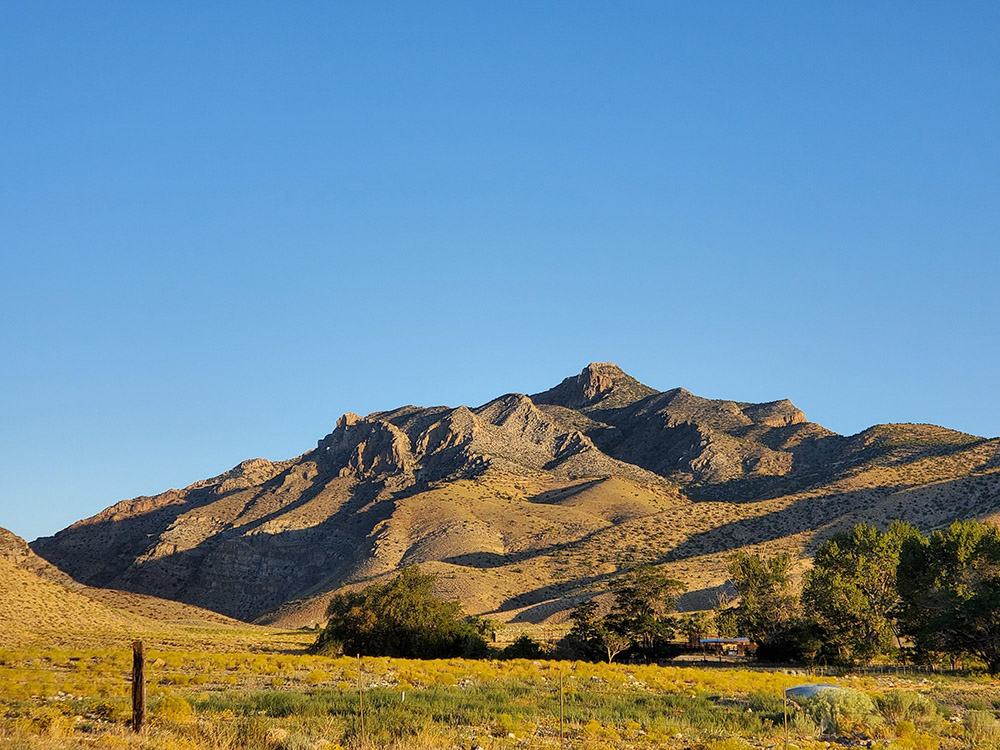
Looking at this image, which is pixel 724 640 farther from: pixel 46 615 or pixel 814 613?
pixel 46 615

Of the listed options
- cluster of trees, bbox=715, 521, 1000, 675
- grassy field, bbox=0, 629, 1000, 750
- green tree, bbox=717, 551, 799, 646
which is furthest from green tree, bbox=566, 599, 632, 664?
grassy field, bbox=0, 629, 1000, 750

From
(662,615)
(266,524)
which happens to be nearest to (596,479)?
(266,524)

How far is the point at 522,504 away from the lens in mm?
131500

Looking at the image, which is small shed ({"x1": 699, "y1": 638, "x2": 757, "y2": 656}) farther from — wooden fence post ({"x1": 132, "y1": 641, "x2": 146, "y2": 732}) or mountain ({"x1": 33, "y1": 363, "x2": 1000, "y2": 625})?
wooden fence post ({"x1": 132, "y1": 641, "x2": 146, "y2": 732})

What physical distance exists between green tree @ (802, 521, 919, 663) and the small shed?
7258 mm

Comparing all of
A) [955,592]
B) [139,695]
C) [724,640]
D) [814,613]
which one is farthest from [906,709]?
[724,640]

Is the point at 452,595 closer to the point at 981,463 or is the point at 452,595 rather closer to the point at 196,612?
the point at 196,612

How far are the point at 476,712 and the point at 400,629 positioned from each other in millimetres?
32738

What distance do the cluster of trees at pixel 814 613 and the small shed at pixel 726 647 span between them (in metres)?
1.05

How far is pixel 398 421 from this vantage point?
617ft

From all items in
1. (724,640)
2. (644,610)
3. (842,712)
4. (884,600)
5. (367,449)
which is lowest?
(724,640)

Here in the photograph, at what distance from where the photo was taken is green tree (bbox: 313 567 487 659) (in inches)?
2125

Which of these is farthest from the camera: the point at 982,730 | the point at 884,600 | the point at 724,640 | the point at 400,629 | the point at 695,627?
the point at 695,627

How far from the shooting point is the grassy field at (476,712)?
1897 centimetres
